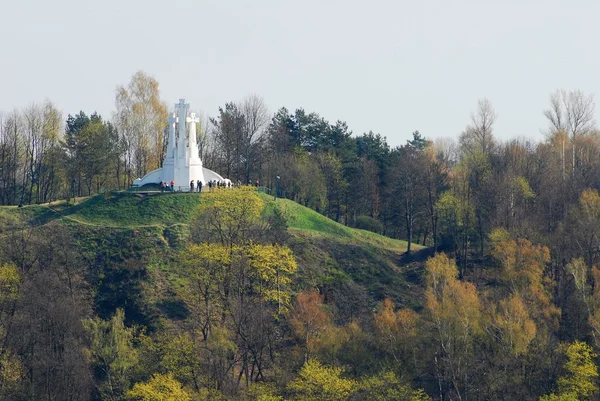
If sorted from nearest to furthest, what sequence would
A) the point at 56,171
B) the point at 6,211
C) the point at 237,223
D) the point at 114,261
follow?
the point at 237,223, the point at 114,261, the point at 6,211, the point at 56,171

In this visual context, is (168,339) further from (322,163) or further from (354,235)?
(322,163)

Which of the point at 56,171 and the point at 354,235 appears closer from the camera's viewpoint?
the point at 354,235

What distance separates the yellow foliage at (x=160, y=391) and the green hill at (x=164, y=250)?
32.8ft

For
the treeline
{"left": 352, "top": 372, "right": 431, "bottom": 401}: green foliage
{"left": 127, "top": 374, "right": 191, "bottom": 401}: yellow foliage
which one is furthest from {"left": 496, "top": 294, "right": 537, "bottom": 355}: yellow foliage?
{"left": 127, "top": 374, "right": 191, "bottom": 401}: yellow foliage

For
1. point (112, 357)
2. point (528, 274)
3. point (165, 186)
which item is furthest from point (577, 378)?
point (165, 186)

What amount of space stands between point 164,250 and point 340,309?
42.6ft

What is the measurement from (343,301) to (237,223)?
909 centimetres

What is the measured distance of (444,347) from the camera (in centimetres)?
5334

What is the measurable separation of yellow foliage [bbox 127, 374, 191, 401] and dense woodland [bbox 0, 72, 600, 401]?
11 centimetres

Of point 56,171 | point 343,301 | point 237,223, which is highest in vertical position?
point 56,171

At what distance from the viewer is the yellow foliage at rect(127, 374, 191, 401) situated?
5050cm

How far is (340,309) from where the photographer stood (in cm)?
6309

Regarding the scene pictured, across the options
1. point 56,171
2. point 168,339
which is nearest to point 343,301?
point 168,339

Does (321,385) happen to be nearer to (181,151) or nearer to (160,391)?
(160,391)
